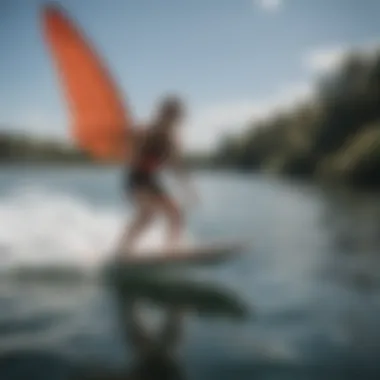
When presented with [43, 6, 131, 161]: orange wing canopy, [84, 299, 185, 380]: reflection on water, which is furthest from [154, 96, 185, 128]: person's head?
[84, 299, 185, 380]: reflection on water

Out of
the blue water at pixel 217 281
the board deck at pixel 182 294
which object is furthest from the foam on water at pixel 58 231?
the board deck at pixel 182 294

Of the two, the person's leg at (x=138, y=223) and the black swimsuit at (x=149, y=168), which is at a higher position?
the black swimsuit at (x=149, y=168)

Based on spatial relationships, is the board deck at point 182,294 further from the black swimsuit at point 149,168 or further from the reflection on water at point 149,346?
the black swimsuit at point 149,168

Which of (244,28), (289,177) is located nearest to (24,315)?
(289,177)

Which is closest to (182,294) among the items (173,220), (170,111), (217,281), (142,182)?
(217,281)

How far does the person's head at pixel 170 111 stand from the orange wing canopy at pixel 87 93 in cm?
12

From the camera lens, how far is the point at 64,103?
2.19 m

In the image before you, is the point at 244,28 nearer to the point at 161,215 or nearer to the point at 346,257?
the point at 161,215

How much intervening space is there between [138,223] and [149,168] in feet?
0.63

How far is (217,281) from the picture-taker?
213 cm

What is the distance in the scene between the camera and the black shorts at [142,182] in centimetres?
216

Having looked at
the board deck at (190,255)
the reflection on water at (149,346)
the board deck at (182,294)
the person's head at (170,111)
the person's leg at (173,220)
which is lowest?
the reflection on water at (149,346)

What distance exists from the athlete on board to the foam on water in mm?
32

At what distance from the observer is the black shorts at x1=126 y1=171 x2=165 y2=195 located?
216cm
